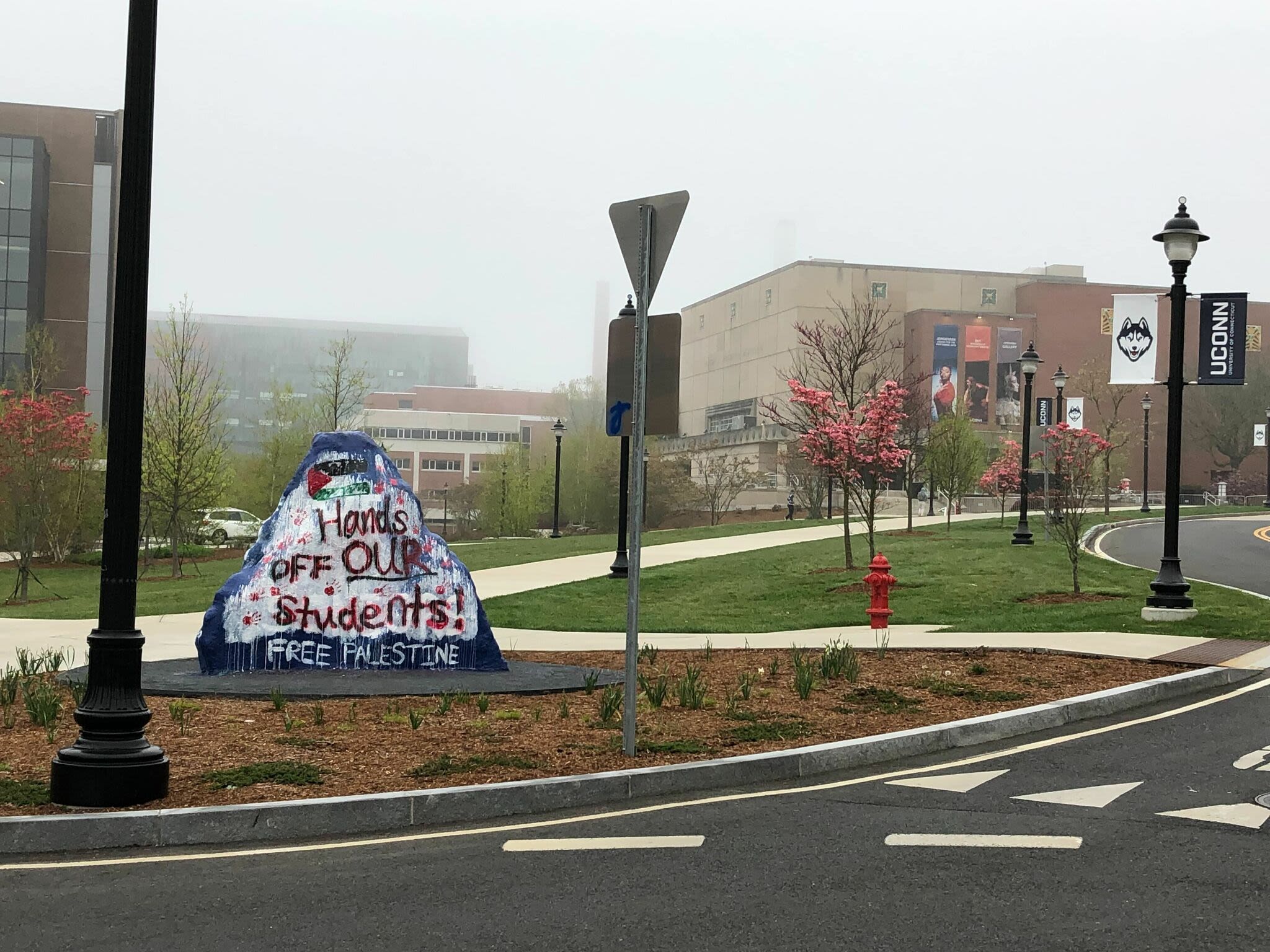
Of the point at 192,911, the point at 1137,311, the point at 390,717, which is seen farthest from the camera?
the point at 1137,311

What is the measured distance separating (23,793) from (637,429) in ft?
12.8

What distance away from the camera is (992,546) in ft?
105

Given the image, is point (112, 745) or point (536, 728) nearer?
point (112, 745)

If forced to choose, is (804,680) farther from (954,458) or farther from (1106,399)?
(1106,399)

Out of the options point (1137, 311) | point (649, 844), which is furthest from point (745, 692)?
point (1137, 311)

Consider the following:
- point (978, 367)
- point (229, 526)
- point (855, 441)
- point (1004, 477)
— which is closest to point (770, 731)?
point (855, 441)

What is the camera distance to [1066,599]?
20812 mm

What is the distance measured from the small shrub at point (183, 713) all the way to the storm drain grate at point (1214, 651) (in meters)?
8.62

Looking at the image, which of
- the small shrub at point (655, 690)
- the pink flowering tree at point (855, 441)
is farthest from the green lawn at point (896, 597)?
the small shrub at point (655, 690)

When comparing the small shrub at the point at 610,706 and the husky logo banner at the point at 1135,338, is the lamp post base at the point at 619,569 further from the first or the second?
the small shrub at the point at 610,706

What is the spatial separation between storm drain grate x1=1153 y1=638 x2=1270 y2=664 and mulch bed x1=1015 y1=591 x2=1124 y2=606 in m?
5.00

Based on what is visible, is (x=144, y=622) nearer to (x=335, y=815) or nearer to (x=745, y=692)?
(x=745, y=692)

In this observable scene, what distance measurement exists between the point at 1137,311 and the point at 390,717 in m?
12.6

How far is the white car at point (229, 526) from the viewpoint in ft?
148
